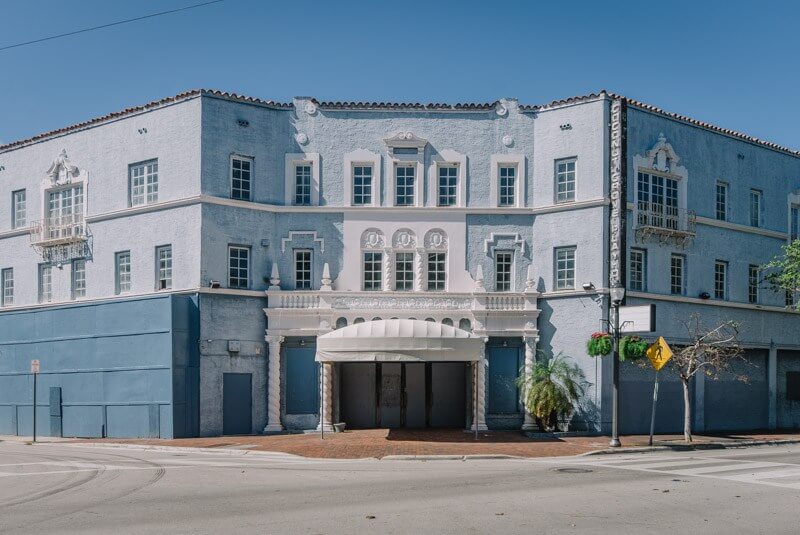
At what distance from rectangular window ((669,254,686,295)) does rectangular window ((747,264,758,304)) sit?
3.93m

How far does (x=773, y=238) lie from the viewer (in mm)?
35281

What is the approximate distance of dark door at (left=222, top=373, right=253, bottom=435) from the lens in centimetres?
2916

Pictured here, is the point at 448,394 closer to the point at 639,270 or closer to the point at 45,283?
the point at 639,270

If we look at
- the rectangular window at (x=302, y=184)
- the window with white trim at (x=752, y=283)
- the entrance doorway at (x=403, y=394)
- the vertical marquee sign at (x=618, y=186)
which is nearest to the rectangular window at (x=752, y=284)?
the window with white trim at (x=752, y=283)

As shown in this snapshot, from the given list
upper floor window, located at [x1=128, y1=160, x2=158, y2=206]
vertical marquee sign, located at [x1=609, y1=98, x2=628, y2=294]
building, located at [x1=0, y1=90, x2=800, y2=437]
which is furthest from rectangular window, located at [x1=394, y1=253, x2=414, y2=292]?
upper floor window, located at [x1=128, y1=160, x2=158, y2=206]

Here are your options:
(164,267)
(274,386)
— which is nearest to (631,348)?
(274,386)

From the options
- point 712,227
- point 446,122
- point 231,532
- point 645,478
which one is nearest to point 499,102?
point 446,122

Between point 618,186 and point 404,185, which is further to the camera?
point 404,185

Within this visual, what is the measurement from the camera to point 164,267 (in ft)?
99.2

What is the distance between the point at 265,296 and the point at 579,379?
1048 centimetres

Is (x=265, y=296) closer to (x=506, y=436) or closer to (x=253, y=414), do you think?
(x=253, y=414)

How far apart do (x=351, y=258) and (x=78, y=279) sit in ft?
33.1

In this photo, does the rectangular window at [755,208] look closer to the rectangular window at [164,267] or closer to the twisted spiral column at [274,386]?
the twisted spiral column at [274,386]

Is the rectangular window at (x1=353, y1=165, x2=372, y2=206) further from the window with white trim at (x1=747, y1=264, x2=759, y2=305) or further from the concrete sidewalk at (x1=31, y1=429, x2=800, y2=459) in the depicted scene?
the window with white trim at (x1=747, y1=264, x2=759, y2=305)
